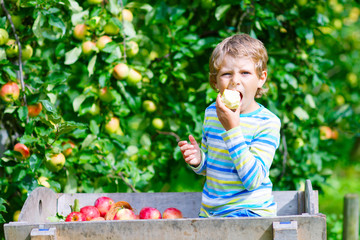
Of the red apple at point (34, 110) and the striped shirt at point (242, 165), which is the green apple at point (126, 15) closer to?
the red apple at point (34, 110)

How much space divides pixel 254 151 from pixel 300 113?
4.10 ft

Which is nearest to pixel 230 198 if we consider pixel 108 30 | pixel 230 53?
pixel 230 53

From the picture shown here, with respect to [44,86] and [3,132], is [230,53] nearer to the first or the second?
[44,86]

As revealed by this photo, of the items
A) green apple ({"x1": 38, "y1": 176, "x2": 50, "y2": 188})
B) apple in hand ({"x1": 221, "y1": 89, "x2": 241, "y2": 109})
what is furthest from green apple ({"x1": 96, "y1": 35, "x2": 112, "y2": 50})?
apple in hand ({"x1": 221, "y1": 89, "x2": 241, "y2": 109})

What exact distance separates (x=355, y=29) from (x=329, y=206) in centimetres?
213

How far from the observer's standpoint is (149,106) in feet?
9.04

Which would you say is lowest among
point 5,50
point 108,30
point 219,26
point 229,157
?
point 229,157

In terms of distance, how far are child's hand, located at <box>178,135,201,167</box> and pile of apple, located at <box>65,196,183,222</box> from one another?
0.27m

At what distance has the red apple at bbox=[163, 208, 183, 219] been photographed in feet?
6.23

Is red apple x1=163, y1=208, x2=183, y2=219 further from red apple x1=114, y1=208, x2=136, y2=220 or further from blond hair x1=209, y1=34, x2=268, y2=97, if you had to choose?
blond hair x1=209, y1=34, x2=268, y2=97

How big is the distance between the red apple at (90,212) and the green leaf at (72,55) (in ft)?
2.89

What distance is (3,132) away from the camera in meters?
2.50

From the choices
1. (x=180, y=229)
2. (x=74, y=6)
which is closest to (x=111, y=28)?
(x=74, y=6)

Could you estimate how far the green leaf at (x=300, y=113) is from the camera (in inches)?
107
